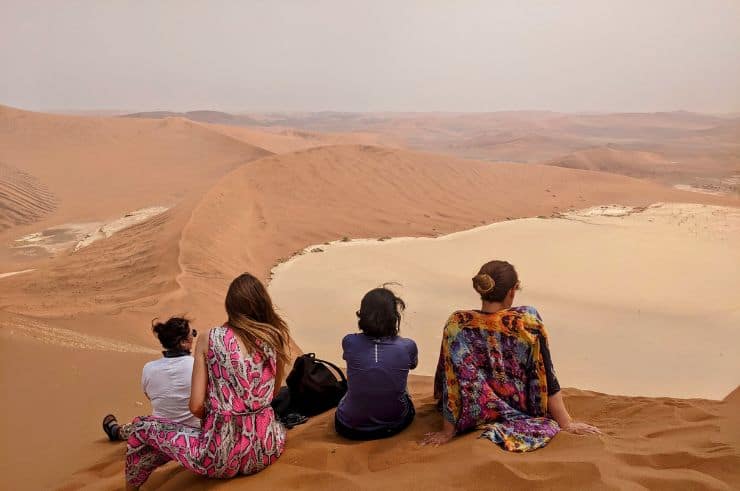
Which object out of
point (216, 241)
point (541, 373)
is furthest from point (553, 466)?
point (216, 241)

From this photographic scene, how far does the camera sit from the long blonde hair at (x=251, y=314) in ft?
9.16

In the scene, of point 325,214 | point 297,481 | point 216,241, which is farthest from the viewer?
point 325,214

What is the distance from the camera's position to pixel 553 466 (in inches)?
96.8

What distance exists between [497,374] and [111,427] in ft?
8.58

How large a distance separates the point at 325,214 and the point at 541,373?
12292 mm

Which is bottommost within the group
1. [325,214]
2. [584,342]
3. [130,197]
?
[584,342]

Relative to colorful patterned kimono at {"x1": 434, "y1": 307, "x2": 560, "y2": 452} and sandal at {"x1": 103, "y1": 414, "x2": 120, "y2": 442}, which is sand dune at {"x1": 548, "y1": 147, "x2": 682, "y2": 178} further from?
sandal at {"x1": 103, "y1": 414, "x2": 120, "y2": 442}

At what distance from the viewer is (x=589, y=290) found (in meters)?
9.51

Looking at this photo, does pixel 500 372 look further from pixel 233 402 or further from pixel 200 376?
pixel 200 376

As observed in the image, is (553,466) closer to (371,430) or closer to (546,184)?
(371,430)

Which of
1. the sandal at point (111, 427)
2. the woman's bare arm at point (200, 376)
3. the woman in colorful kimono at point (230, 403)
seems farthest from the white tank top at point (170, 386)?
the sandal at point (111, 427)

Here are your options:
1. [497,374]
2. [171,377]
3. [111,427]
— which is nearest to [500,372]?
[497,374]

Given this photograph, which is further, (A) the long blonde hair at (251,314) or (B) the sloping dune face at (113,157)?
(B) the sloping dune face at (113,157)

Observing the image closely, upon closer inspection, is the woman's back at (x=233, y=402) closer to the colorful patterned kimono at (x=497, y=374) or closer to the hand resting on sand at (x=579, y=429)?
the colorful patterned kimono at (x=497, y=374)
